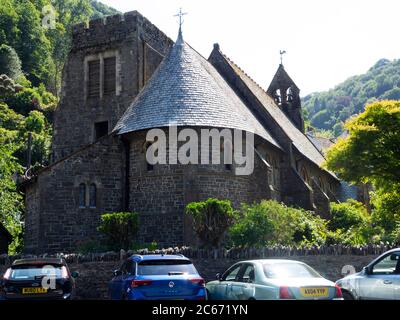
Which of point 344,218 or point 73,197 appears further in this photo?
point 344,218

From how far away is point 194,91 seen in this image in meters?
24.6

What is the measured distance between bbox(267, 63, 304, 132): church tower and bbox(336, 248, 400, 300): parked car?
119ft

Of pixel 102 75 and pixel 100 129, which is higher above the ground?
pixel 102 75

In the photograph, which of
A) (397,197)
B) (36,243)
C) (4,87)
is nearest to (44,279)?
(36,243)

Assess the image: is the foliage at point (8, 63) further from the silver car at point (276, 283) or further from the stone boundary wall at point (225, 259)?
the silver car at point (276, 283)

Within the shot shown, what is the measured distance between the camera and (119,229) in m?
20.4

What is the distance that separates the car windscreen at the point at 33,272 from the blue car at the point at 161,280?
4.70 ft

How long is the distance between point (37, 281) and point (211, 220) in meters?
8.09

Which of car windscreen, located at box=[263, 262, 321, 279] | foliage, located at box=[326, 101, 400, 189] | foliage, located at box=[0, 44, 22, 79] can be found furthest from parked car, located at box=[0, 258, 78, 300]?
foliage, located at box=[0, 44, 22, 79]

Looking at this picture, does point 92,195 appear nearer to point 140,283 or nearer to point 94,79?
point 94,79

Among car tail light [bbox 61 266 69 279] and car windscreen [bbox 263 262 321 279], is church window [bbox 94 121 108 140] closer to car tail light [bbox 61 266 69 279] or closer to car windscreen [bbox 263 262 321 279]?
car tail light [bbox 61 266 69 279]

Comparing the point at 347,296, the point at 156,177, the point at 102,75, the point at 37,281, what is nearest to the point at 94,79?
the point at 102,75

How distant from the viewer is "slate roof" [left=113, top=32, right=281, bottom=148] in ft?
76.4

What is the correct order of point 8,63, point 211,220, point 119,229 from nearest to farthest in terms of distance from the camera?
point 211,220 < point 119,229 < point 8,63
